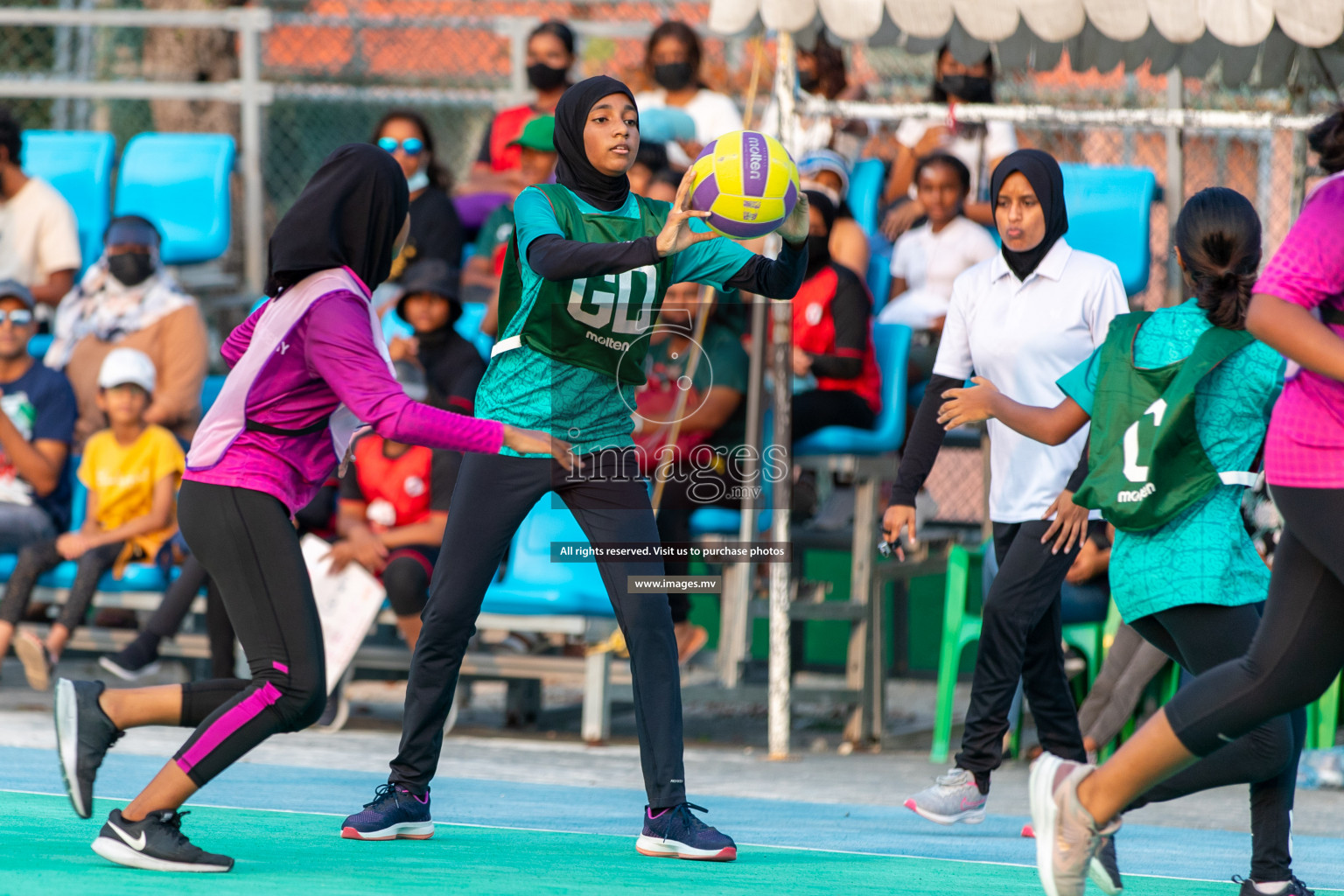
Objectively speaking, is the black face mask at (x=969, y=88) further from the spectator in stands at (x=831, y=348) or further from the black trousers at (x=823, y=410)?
the black trousers at (x=823, y=410)

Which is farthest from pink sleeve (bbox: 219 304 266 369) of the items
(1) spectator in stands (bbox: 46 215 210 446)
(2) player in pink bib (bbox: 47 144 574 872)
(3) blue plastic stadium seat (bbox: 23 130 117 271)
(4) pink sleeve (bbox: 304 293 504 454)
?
(3) blue plastic stadium seat (bbox: 23 130 117 271)

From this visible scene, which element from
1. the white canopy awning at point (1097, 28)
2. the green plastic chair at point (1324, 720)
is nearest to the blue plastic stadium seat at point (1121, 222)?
the white canopy awning at point (1097, 28)

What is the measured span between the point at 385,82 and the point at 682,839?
9579 millimetres

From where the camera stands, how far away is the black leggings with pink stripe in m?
4.39

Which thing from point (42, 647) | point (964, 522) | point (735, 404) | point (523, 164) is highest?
point (523, 164)

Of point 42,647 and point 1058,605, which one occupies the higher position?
point 1058,605

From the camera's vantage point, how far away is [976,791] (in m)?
5.55

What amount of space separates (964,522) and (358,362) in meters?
5.62

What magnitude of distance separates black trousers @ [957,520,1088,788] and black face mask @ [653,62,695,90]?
478cm

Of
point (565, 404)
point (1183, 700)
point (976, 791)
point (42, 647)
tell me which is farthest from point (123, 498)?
point (1183, 700)

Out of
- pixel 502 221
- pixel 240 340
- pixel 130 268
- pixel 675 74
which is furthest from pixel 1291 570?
pixel 130 268

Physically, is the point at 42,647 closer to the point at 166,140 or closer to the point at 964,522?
the point at 166,140

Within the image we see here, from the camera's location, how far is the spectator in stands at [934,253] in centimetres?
881

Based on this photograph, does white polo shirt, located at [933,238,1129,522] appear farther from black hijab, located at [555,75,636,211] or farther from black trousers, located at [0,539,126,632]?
black trousers, located at [0,539,126,632]
